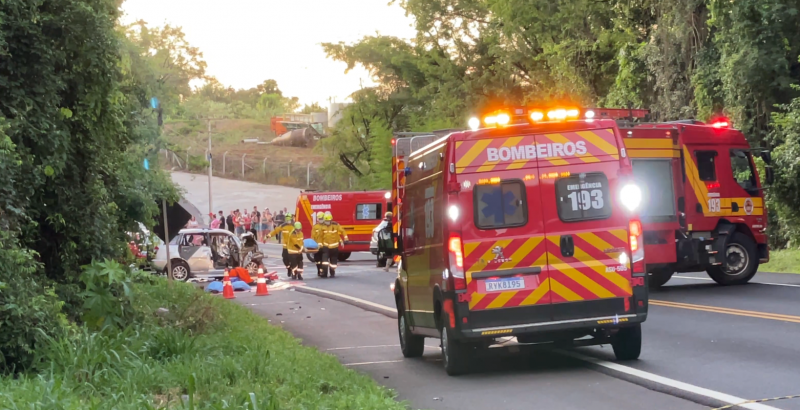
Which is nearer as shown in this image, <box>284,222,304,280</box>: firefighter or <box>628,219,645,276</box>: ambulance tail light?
<box>628,219,645,276</box>: ambulance tail light

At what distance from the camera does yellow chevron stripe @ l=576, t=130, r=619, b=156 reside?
403 inches

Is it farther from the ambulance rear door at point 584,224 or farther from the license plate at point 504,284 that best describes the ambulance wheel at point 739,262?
the license plate at point 504,284

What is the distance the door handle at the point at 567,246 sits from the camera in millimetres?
10086

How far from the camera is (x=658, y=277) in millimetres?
19609

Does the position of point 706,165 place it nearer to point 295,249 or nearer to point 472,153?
point 472,153

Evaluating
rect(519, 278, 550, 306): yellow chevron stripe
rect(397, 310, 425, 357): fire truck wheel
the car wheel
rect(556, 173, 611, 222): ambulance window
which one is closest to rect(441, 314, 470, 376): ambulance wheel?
rect(519, 278, 550, 306): yellow chevron stripe

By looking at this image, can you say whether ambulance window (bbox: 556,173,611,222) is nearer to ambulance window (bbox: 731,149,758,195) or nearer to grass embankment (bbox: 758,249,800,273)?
ambulance window (bbox: 731,149,758,195)

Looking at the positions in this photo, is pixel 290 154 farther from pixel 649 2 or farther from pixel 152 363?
pixel 152 363

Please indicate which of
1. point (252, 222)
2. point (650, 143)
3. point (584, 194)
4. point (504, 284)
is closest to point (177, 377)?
point (504, 284)

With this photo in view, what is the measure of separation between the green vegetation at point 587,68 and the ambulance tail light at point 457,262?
2.76m

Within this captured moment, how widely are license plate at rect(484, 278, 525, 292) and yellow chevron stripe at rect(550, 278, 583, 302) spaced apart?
0.29 meters

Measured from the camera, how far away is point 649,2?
32469 mm

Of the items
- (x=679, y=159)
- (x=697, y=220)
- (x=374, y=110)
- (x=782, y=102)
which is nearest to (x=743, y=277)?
(x=697, y=220)

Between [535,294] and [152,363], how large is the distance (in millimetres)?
3576
